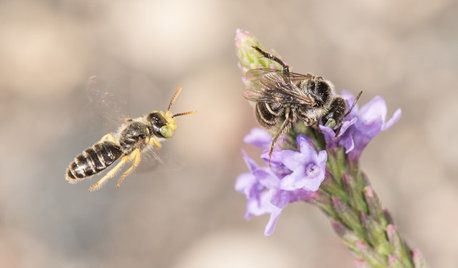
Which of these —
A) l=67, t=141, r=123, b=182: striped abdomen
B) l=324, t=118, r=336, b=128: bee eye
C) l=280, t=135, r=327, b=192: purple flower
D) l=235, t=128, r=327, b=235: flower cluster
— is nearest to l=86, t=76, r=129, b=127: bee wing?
l=67, t=141, r=123, b=182: striped abdomen

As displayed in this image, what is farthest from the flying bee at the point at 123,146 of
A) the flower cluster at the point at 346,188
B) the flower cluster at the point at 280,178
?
the flower cluster at the point at 346,188

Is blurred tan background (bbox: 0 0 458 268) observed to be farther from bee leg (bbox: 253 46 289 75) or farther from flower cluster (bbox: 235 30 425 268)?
bee leg (bbox: 253 46 289 75)

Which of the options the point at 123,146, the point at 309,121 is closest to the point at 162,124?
the point at 123,146

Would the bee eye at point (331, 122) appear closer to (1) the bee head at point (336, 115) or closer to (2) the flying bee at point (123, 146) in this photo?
(1) the bee head at point (336, 115)

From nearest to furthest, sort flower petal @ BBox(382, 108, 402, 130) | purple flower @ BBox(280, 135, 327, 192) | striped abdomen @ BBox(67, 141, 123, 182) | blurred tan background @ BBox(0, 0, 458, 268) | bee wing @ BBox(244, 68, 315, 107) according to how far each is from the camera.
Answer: purple flower @ BBox(280, 135, 327, 192) → bee wing @ BBox(244, 68, 315, 107) → flower petal @ BBox(382, 108, 402, 130) → striped abdomen @ BBox(67, 141, 123, 182) → blurred tan background @ BBox(0, 0, 458, 268)

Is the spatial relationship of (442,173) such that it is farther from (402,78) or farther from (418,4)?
(418,4)

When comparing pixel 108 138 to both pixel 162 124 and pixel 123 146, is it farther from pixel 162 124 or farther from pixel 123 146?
pixel 162 124

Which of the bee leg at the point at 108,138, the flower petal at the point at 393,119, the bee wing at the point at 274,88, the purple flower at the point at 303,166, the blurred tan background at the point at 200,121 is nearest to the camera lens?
the purple flower at the point at 303,166
